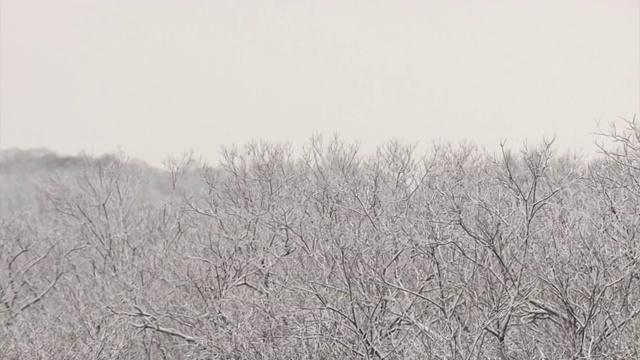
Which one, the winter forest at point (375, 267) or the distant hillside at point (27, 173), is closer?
the winter forest at point (375, 267)

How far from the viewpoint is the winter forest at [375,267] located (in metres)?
12.5

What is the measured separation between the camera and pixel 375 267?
1416 centimetres

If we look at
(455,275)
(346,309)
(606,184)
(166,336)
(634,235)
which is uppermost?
(606,184)

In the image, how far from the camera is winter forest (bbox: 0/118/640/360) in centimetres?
1255

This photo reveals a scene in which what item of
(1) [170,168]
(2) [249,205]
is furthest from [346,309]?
(1) [170,168]

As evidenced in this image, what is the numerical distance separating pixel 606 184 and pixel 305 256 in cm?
640

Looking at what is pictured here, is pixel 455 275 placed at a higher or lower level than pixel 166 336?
higher

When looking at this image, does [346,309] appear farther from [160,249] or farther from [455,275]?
[160,249]

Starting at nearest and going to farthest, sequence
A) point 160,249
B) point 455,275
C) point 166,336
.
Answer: point 455,275, point 166,336, point 160,249

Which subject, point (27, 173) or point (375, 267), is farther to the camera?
point (27, 173)

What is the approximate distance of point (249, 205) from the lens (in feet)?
67.7

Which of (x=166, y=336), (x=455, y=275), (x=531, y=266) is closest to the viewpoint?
(x=531, y=266)

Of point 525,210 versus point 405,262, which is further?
point 405,262

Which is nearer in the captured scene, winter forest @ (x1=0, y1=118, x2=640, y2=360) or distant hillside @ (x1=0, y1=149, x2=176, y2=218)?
winter forest @ (x1=0, y1=118, x2=640, y2=360)
